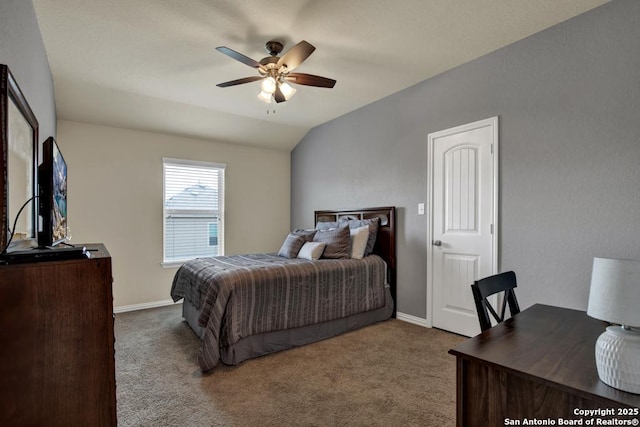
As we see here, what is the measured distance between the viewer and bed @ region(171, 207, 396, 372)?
8.20ft

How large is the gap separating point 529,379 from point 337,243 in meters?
2.59

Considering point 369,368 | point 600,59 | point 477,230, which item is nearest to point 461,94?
point 600,59

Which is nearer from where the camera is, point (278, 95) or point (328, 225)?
point (278, 95)

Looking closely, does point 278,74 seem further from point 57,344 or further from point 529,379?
point 529,379

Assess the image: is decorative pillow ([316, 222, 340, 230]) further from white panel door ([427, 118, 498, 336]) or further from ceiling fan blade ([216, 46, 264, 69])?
ceiling fan blade ([216, 46, 264, 69])

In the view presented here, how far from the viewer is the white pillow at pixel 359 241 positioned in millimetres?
3565

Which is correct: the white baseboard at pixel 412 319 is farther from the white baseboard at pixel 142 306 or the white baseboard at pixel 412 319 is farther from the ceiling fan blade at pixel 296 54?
the white baseboard at pixel 142 306

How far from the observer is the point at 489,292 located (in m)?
1.56

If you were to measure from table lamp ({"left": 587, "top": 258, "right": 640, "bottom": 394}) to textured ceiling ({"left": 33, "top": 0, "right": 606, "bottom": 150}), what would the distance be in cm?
206

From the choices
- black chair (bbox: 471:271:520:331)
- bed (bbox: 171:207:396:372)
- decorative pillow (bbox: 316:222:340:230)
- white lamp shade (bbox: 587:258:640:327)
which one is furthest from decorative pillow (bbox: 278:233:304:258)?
white lamp shade (bbox: 587:258:640:327)

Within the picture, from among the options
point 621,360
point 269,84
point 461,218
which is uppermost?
point 269,84

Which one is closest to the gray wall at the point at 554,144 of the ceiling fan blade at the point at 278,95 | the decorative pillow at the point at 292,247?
the decorative pillow at the point at 292,247

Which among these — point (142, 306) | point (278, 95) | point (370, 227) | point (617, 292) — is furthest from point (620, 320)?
point (142, 306)

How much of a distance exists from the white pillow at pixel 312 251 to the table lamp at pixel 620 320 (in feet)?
8.47
